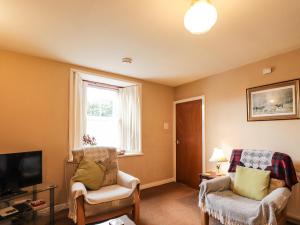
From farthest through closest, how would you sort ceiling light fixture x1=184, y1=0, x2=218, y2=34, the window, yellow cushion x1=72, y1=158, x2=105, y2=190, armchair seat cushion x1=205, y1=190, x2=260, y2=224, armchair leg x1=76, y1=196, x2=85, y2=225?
the window, yellow cushion x1=72, y1=158, x2=105, y2=190, armchair leg x1=76, y1=196, x2=85, y2=225, armchair seat cushion x1=205, y1=190, x2=260, y2=224, ceiling light fixture x1=184, y1=0, x2=218, y2=34

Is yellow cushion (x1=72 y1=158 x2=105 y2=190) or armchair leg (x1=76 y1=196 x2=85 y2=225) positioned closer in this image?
armchair leg (x1=76 y1=196 x2=85 y2=225)

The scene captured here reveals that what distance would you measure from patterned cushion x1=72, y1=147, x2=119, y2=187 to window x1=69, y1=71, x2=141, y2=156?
1.55 feet

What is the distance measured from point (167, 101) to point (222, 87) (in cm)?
139

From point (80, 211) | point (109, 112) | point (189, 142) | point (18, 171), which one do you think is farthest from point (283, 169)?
point (18, 171)

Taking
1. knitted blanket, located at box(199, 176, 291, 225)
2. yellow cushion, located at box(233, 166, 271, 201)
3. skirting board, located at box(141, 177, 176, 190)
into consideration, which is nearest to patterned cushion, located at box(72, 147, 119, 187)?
skirting board, located at box(141, 177, 176, 190)

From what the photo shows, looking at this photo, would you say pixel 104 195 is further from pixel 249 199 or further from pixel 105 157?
pixel 249 199

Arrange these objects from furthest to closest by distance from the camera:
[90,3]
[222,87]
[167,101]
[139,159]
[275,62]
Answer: [167,101], [139,159], [222,87], [275,62], [90,3]

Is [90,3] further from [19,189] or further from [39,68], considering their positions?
[19,189]

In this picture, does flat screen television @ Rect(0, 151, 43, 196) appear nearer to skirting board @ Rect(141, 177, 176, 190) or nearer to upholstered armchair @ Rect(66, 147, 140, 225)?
upholstered armchair @ Rect(66, 147, 140, 225)

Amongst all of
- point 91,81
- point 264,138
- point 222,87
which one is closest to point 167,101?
point 222,87

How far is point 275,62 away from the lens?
2.70m

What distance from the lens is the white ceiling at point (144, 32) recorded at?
5.37ft

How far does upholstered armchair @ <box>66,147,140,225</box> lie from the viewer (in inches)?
81.5

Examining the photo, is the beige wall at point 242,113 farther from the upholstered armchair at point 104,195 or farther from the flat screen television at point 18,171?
the flat screen television at point 18,171
